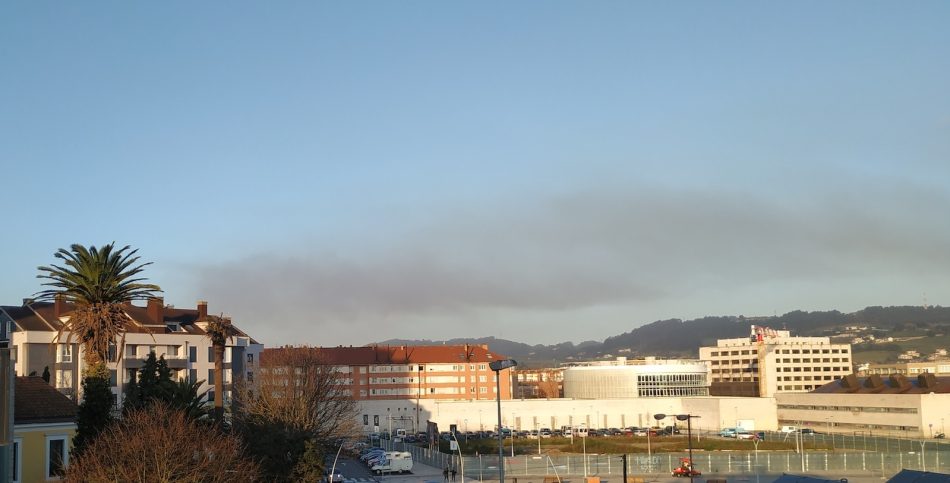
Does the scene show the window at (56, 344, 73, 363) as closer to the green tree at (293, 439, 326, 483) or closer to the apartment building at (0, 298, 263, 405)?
the apartment building at (0, 298, 263, 405)

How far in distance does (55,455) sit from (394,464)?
1602 inches

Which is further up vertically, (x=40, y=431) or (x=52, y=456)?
(x=40, y=431)

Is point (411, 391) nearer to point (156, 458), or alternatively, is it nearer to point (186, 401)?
point (186, 401)

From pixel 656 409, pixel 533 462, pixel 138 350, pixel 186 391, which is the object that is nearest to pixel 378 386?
pixel 656 409

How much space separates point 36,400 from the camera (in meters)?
40.6

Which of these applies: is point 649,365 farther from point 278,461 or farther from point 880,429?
point 278,461

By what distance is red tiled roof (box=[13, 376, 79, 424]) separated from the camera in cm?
3922

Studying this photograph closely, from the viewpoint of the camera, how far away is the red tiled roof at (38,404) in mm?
39219

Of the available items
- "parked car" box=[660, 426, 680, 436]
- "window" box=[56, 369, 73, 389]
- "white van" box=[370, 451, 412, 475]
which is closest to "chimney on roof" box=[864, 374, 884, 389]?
"parked car" box=[660, 426, 680, 436]

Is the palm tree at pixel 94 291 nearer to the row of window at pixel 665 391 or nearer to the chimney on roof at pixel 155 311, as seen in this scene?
the chimney on roof at pixel 155 311

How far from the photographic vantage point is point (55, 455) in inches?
1567

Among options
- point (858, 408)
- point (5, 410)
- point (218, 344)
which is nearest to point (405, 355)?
point (858, 408)

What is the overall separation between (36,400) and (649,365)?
12380 centimetres

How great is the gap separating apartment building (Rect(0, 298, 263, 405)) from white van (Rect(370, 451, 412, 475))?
21.5 m
